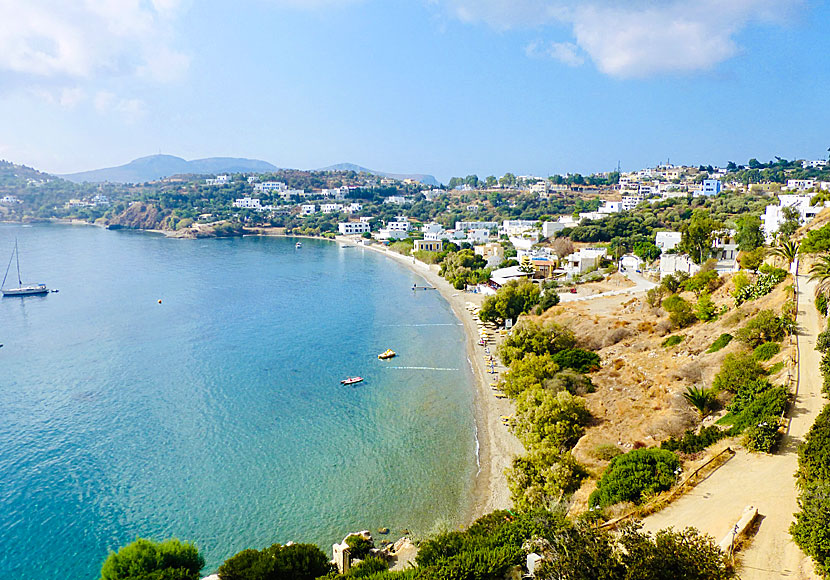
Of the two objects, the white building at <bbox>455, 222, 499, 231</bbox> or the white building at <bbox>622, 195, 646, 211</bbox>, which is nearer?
the white building at <bbox>455, 222, 499, 231</bbox>

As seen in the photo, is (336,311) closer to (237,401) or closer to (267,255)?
(237,401)

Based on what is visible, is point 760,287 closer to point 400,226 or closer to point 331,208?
point 400,226

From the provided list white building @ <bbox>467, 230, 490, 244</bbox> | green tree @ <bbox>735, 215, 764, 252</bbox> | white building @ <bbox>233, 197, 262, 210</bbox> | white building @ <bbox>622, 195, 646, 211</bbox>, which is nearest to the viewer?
green tree @ <bbox>735, 215, 764, 252</bbox>

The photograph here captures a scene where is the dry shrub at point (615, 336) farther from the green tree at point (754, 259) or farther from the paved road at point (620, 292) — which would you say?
the paved road at point (620, 292)

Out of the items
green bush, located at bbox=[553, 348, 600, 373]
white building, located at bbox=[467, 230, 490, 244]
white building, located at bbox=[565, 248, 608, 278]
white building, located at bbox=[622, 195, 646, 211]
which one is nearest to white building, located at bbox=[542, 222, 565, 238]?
white building, located at bbox=[467, 230, 490, 244]

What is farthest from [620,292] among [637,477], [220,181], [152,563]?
[220,181]

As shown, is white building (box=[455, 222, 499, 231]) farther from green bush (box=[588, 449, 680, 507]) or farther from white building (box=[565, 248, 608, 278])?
green bush (box=[588, 449, 680, 507])
